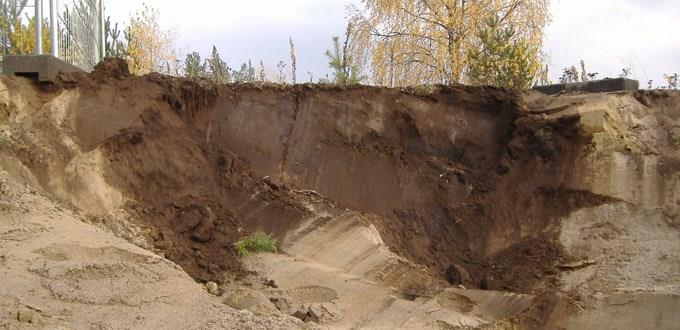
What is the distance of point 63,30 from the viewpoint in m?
10.8

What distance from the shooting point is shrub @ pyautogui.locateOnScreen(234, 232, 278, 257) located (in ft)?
29.9

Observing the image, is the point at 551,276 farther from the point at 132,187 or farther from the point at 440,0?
the point at 440,0

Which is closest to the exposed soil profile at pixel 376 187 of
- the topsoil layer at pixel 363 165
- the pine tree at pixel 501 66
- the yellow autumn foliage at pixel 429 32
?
the topsoil layer at pixel 363 165

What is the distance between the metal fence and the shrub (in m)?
3.62

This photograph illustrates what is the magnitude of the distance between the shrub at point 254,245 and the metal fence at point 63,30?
142 inches

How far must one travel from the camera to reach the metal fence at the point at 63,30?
410 inches

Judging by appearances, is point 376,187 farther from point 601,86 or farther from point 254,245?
point 601,86

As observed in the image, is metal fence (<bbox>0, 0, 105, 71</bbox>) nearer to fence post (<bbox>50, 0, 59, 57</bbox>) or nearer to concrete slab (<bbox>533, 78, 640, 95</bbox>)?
fence post (<bbox>50, 0, 59, 57</bbox>)

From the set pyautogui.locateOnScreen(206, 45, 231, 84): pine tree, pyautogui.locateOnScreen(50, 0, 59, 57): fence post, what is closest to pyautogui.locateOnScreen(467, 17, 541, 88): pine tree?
pyautogui.locateOnScreen(206, 45, 231, 84): pine tree

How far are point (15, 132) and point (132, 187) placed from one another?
1433 millimetres

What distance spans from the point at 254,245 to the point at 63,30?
13.8 feet

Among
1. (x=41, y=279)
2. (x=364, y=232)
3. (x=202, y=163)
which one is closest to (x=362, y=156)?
(x=364, y=232)

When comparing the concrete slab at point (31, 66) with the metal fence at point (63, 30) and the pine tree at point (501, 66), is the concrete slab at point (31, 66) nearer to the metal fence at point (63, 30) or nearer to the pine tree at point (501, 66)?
the metal fence at point (63, 30)

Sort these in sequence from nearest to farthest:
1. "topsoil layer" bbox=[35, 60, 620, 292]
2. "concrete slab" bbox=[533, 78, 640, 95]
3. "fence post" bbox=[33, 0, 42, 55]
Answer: "topsoil layer" bbox=[35, 60, 620, 292] → "fence post" bbox=[33, 0, 42, 55] → "concrete slab" bbox=[533, 78, 640, 95]
